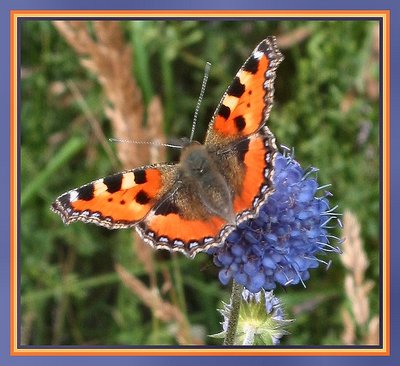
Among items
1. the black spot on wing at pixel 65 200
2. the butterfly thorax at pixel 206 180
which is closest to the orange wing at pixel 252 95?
the butterfly thorax at pixel 206 180

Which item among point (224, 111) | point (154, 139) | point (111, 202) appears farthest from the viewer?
point (154, 139)

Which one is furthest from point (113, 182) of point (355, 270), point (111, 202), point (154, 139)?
point (355, 270)

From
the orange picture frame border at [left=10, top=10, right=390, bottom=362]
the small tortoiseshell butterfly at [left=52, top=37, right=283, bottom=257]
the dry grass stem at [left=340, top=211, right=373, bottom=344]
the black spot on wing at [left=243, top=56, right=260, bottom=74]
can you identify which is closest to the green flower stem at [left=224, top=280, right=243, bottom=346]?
the orange picture frame border at [left=10, top=10, right=390, bottom=362]

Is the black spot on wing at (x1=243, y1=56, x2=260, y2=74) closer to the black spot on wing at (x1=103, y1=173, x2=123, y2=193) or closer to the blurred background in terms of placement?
the black spot on wing at (x1=103, y1=173, x2=123, y2=193)

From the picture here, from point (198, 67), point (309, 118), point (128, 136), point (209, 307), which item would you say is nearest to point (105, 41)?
point (128, 136)

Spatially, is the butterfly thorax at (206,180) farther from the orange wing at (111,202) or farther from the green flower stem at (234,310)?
the green flower stem at (234,310)

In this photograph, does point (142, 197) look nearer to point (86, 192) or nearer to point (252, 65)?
point (86, 192)
